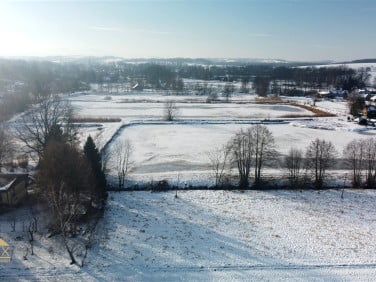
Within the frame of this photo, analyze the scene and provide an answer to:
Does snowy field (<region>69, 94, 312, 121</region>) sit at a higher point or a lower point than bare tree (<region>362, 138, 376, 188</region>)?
higher

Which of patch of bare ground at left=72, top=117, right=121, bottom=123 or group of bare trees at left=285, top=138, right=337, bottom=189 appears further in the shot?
patch of bare ground at left=72, top=117, right=121, bottom=123

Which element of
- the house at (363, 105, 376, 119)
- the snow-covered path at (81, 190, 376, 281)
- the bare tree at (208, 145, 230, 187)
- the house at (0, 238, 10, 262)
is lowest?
the snow-covered path at (81, 190, 376, 281)

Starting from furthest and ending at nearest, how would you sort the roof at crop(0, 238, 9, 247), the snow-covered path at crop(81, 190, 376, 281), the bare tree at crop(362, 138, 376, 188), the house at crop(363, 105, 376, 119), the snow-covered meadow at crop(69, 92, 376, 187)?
the house at crop(363, 105, 376, 119) → the snow-covered meadow at crop(69, 92, 376, 187) → the bare tree at crop(362, 138, 376, 188) → the roof at crop(0, 238, 9, 247) → the snow-covered path at crop(81, 190, 376, 281)

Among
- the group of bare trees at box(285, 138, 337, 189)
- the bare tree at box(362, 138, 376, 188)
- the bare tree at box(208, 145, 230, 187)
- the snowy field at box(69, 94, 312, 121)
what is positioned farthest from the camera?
the snowy field at box(69, 94, 312, 121)

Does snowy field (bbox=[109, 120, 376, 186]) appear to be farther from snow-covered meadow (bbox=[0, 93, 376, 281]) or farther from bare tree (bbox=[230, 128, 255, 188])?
bare tree (bbox=[230, 128, 255, 188])

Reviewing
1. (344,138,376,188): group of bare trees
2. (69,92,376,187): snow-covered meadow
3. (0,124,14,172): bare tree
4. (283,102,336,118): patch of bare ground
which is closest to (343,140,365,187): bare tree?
(344,138,376,188): group of bare trees

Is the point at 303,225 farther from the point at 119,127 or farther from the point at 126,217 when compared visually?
the point at 119,127

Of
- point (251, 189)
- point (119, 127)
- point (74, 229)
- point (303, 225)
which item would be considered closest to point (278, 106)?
point (119, 127)
